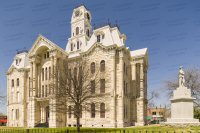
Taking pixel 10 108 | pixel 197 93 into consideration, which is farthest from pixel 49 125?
pixel 197 93

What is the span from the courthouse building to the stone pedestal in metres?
10.3

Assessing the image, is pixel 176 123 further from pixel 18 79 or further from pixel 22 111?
pixel 18 79

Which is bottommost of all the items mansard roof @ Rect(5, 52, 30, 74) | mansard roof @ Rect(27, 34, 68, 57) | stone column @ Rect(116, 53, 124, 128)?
stone column @ Rect(116, 53, 124, 128)

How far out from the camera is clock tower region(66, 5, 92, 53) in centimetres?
4041

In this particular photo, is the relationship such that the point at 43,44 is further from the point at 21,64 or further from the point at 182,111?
the point at 182,111

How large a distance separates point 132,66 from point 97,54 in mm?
10921

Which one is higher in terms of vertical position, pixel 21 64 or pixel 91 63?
pixel 21 64

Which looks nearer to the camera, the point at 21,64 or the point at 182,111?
the point at 182,111

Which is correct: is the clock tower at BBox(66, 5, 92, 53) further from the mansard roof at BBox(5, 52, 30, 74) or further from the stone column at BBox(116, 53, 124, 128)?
the stone column at BBox(116, 53, 124, 128)

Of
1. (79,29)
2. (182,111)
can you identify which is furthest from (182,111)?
(79,29)

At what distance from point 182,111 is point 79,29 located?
3355 cm

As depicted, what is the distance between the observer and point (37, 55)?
1436 inches

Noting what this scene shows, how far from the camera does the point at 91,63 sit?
31203 mm

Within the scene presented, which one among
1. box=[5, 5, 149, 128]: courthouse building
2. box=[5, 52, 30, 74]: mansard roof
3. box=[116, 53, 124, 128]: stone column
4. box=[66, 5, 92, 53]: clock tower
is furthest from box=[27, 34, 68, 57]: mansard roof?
box=[116, 53, 124, 128]: stone column
